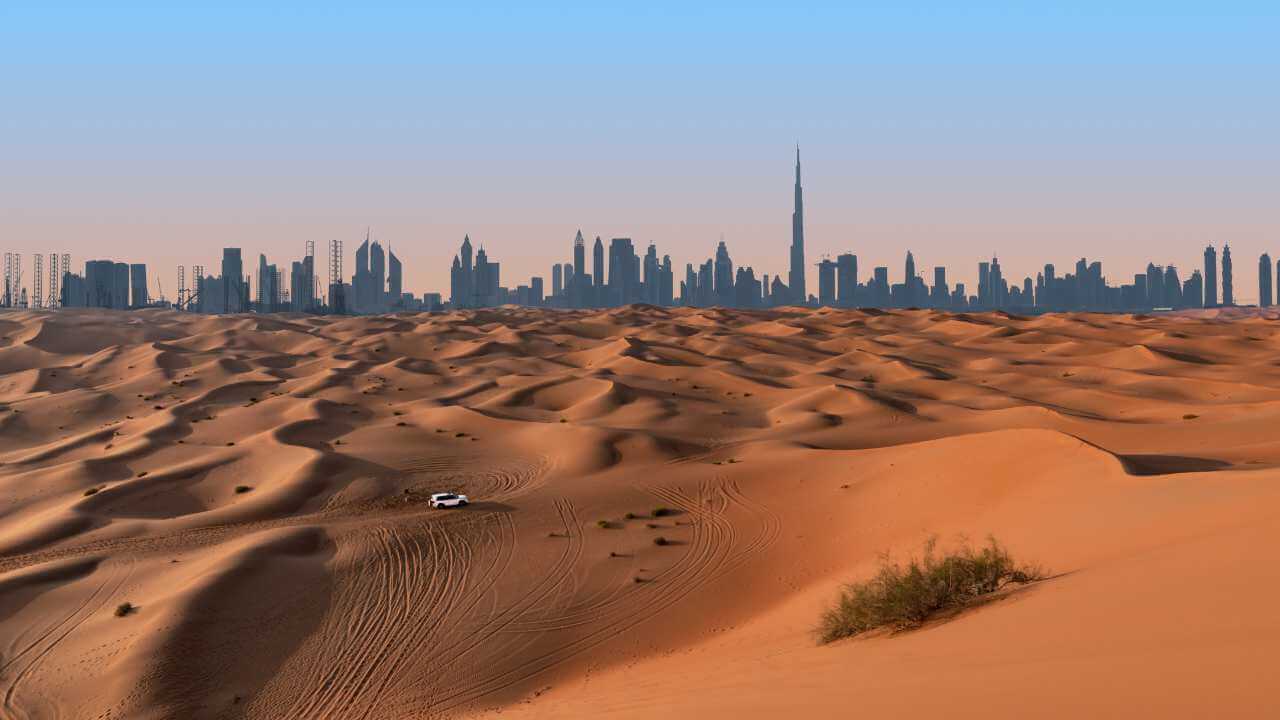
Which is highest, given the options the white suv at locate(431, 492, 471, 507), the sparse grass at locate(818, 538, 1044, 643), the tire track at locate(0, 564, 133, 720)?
the sparse grass at locate(818, 538, 1044, 643)

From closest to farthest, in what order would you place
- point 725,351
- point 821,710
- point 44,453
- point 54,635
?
point 821,710
point 54,635
point 44,453
point 725,351

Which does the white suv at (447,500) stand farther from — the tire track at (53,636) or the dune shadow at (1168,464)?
the dune shadow at (1168,464)

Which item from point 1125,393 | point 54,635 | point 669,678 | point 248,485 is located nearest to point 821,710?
point 669,678

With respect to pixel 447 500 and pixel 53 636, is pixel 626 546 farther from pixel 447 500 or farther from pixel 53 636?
pixel 53 636

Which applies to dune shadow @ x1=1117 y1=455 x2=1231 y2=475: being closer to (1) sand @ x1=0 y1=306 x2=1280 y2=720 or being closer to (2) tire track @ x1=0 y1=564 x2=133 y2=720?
(1) sand @ x1=0 y1=306 x2=1280 y2=720

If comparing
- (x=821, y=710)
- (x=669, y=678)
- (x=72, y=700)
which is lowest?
(x=72, y=700)

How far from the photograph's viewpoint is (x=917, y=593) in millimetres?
13516

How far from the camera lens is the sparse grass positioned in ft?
44.2

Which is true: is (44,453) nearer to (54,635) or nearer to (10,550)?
(10,550)

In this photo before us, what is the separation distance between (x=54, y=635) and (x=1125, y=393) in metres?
47.9

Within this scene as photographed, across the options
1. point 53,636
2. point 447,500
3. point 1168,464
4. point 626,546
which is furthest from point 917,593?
point 447,500

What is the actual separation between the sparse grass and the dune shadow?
10.3 metres

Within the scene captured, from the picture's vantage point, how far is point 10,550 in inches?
1075

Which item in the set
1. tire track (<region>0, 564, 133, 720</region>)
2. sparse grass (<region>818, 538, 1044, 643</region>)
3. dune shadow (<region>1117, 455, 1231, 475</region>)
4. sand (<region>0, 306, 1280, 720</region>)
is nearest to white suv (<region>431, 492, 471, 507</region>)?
sand (<region>0, 306, 1280, 720</region>)
